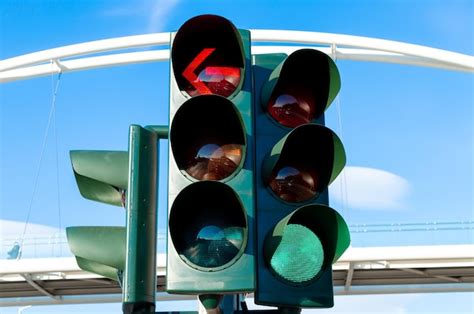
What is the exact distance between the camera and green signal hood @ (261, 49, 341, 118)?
10.6 feet

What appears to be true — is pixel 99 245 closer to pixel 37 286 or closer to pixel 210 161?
pixel 210 161

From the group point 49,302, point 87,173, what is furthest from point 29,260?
point 87,173

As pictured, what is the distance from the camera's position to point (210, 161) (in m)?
2.98

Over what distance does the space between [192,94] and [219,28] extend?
0.33 metres

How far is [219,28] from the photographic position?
320cm

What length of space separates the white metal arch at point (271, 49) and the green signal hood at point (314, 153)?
25297 millimetres

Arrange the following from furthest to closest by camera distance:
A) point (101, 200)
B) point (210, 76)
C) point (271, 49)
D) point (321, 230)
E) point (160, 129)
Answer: point (271, 49), point (101, 200), point (160, 129), point (210, 76), point (321, 230)

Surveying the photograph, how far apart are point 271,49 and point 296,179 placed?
25.3 meters

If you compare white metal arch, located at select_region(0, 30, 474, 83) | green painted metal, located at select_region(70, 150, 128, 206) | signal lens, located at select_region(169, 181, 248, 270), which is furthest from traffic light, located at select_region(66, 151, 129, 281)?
white metal arch, located at select_region(0, 30, 474, 83)

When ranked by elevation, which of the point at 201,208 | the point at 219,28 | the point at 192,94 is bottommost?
the point at 201,208

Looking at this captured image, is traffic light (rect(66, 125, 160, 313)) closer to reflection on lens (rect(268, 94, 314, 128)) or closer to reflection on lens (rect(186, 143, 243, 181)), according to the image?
reflection on lens (rect(186, 143, 243, 181))

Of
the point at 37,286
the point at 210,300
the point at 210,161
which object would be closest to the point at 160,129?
the point at 210,161

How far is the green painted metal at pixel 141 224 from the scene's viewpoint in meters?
3.05

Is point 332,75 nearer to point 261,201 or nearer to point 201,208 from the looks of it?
point 261,201
